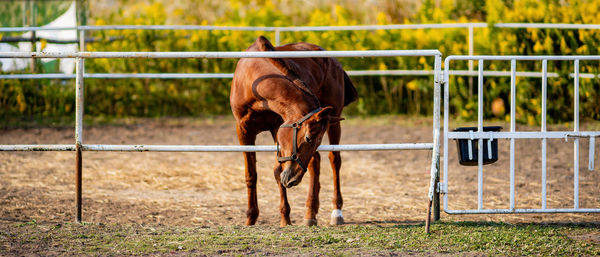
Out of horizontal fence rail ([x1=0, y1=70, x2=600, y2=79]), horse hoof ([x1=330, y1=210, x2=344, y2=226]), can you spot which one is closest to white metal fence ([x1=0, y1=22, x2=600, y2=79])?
horizontal fence rail ([x1=0, y1=70, x2=600, y2=79])

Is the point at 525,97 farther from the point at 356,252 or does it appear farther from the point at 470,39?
the point at 356,252

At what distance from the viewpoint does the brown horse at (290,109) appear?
408cm

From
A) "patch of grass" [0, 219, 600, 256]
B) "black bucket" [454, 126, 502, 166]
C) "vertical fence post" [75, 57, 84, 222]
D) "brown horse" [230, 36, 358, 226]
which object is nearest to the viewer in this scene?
"patch of grass" [0, 219, 600, 256]

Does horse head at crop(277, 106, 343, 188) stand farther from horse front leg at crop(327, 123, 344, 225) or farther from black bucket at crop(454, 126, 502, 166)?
horse front leg at crop(327, 123, 344, 225)

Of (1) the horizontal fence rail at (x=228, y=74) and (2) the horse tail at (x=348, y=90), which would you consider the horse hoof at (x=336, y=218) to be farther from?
(1) the horizontal fence rail at (x=228, y=74)

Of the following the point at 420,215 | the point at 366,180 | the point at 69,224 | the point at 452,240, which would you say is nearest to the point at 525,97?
the point at 366,180

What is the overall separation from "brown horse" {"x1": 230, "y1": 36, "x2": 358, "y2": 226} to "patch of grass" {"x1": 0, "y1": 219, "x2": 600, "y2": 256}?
0.41m

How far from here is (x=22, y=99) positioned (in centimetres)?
1054

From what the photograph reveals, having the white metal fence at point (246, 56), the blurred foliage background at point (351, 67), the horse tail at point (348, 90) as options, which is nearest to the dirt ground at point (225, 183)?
the white metal fence at point (246, 56)

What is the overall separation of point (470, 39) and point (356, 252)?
6.69 meters

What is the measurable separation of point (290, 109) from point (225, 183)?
2.76m

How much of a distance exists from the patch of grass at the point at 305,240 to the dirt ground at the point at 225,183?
68 centimetres

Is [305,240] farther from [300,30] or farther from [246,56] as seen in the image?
[300,30]

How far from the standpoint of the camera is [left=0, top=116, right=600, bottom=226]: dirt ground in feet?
18.0
